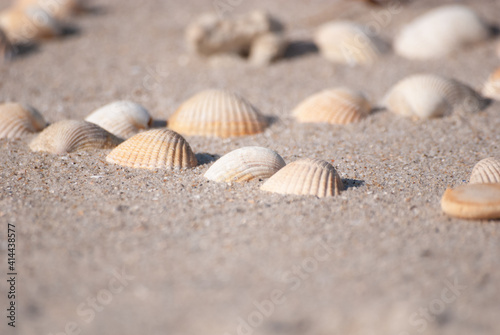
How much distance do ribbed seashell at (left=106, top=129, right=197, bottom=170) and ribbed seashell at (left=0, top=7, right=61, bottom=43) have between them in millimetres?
4654

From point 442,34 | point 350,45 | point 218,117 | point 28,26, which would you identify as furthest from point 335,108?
point 28,26

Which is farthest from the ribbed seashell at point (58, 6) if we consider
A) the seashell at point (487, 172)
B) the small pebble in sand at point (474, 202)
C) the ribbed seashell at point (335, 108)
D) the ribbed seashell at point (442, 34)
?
the small pebble in sand at point (474, 202)

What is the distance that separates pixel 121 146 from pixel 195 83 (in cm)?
251

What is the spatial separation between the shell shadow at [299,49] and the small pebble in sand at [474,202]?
14.9 ft

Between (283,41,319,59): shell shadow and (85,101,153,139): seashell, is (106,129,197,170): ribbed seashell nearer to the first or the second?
(85,101,153,139): seashell

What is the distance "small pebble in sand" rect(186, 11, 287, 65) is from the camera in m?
6.95

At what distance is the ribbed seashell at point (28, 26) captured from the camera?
765 cm

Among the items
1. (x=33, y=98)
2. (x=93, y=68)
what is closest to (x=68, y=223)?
(x=33, y=98)

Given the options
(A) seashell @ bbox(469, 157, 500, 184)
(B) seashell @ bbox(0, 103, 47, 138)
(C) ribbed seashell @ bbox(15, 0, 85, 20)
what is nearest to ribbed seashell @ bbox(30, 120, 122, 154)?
(B) seashell @ bbox(0, 103, 47, 138)

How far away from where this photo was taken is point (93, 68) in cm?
Answer: 686

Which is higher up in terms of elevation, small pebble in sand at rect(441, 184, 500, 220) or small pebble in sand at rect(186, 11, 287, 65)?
small pebble in sand at rect(186, 11, 287, 65)

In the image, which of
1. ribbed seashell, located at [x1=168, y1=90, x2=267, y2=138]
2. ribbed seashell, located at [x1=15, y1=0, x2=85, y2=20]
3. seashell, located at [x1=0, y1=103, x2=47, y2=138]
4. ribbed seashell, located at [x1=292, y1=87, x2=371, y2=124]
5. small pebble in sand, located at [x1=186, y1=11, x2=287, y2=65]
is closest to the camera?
seashell, located at [x1=0, y1=103, x2=47, y2=138]

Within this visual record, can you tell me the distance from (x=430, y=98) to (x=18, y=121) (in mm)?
4112

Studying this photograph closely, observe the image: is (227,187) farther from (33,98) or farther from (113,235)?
(33,98)
